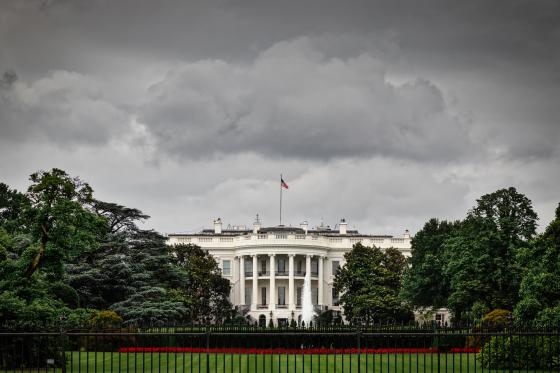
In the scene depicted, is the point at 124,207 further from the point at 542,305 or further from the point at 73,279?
the point at 542,305

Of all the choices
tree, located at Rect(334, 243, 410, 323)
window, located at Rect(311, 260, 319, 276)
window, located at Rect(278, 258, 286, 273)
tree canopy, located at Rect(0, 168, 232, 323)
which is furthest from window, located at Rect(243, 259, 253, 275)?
tree, located at Rect(334, 243, 410, 323)

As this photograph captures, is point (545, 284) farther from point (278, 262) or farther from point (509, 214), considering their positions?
point (278, 262)

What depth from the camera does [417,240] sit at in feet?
226

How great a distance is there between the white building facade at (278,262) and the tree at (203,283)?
12.6 metres

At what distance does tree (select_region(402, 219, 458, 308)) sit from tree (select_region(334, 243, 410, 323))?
676cm

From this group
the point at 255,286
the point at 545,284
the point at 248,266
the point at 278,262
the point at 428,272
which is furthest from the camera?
the point at 248,266

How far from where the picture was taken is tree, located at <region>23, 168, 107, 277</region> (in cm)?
2945

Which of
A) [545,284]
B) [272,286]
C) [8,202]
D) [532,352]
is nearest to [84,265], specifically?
[8,202]

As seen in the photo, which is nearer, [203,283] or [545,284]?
[545,284]

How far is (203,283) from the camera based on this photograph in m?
75.4

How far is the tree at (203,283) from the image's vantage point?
244 feet

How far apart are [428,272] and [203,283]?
21331 millimetres

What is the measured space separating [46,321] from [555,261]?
A: 1869 centimetres

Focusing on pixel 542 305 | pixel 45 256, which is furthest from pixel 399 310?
pixel 45 256
